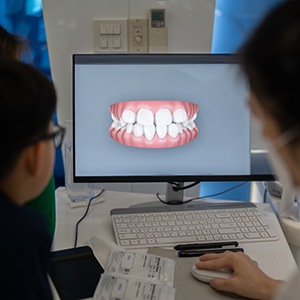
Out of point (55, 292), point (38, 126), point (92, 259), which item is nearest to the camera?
point (38, 126)

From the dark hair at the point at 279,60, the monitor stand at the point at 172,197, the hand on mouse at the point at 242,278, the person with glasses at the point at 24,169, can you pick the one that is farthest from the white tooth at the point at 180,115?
the dark hair at the point at 279,60

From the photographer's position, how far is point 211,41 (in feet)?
5.68

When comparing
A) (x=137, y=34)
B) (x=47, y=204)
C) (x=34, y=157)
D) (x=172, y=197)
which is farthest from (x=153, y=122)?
(x=34, y=157)

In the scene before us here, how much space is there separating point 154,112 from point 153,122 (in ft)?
0.10

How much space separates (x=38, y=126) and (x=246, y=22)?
126cm

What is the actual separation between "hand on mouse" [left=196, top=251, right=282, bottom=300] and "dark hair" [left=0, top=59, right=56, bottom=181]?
515 mm

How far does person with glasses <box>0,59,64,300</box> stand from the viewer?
69 centimetres

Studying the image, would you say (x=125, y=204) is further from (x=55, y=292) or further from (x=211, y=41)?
(x=211, y=41)

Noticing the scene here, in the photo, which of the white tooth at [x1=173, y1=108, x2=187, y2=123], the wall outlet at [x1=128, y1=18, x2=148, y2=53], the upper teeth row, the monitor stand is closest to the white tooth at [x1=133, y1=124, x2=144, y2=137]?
the upper teeth row

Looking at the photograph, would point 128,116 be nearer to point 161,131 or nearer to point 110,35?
point 161,131

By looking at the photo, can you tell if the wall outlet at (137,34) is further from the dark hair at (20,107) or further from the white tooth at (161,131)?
the dark hair at (20,107)

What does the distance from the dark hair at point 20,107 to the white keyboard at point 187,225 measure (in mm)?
559

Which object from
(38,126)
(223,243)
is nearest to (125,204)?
(223,243)

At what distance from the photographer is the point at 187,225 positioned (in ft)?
4.20
